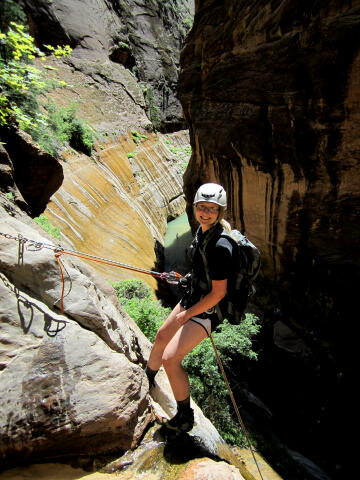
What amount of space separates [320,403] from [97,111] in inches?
697

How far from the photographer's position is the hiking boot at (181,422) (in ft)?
9.08

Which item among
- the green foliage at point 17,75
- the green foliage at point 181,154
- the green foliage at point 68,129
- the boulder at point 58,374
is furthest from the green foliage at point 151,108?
the boulder at point 58,374

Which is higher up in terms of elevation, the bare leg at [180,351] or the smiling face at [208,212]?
the smiling face at [208,212]

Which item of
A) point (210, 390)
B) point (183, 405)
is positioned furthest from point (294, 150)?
point (183, 405)

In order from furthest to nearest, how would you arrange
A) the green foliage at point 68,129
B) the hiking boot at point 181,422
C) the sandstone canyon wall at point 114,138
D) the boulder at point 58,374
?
1. the green foliage at point 68,129
2. the sandstone canyon wall at point 114,138
3. the hiking boot at point 181,422
4. the boulder at point 58,374

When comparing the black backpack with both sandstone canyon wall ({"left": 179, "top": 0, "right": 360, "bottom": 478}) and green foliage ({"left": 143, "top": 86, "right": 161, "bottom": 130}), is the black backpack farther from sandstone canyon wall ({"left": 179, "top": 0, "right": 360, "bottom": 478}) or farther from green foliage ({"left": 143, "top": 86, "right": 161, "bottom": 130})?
green foliage ({"left": 143, "top": 86, "right": 161, "bottom": 130})

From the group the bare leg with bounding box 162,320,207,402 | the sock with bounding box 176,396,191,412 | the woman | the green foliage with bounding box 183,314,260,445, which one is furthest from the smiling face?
the green foliage with bounding box 183,314,260,445

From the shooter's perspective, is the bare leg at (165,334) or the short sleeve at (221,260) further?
the bare leg at (165,334)

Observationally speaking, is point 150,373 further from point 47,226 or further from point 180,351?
point 47,226

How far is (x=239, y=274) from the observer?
2.69 meters

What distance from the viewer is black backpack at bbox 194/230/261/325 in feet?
8.69

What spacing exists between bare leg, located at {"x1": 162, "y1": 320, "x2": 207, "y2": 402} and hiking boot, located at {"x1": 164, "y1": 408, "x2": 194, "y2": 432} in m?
0.15

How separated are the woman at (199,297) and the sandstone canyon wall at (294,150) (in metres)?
6.74

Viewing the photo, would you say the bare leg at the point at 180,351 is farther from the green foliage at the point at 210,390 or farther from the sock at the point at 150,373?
the green foliage at the point at 210,390
